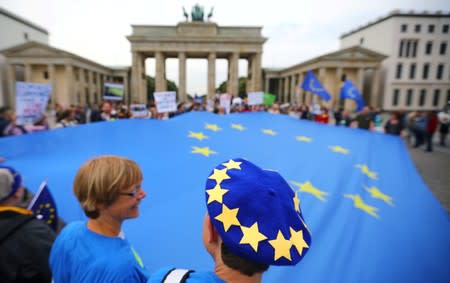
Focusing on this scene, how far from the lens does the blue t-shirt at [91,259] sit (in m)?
1.07

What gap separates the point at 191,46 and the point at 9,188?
1566 inches

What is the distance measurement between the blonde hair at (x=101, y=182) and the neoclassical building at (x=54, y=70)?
42.6m

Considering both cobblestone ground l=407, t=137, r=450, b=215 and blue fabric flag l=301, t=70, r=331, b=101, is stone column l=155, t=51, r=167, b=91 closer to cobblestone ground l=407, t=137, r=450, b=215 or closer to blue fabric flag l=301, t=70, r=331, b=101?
blue fabric flag l=301, t=70, r=331, b=101

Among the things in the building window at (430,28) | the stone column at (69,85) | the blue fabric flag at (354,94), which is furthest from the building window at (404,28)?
the stone column at (69,85)

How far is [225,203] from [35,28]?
230 feet

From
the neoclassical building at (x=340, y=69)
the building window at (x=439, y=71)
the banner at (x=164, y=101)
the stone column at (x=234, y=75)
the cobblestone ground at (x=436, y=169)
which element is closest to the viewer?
the cobblestone ground at (x=436, y=169)

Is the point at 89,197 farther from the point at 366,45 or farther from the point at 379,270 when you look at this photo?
the point at 366,45


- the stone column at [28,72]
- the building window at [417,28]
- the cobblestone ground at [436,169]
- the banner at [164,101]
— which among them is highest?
the building window at [417,28]

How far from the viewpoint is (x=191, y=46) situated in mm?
38688

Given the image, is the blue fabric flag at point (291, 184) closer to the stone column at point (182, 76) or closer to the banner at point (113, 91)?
the banner at point (113, 91)

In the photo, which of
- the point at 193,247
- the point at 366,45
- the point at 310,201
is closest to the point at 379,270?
the point at 310,201

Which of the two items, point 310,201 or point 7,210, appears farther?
point 310,201

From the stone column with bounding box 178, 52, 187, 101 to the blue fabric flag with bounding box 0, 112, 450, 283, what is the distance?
3587 cm

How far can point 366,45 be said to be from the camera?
53469mm
